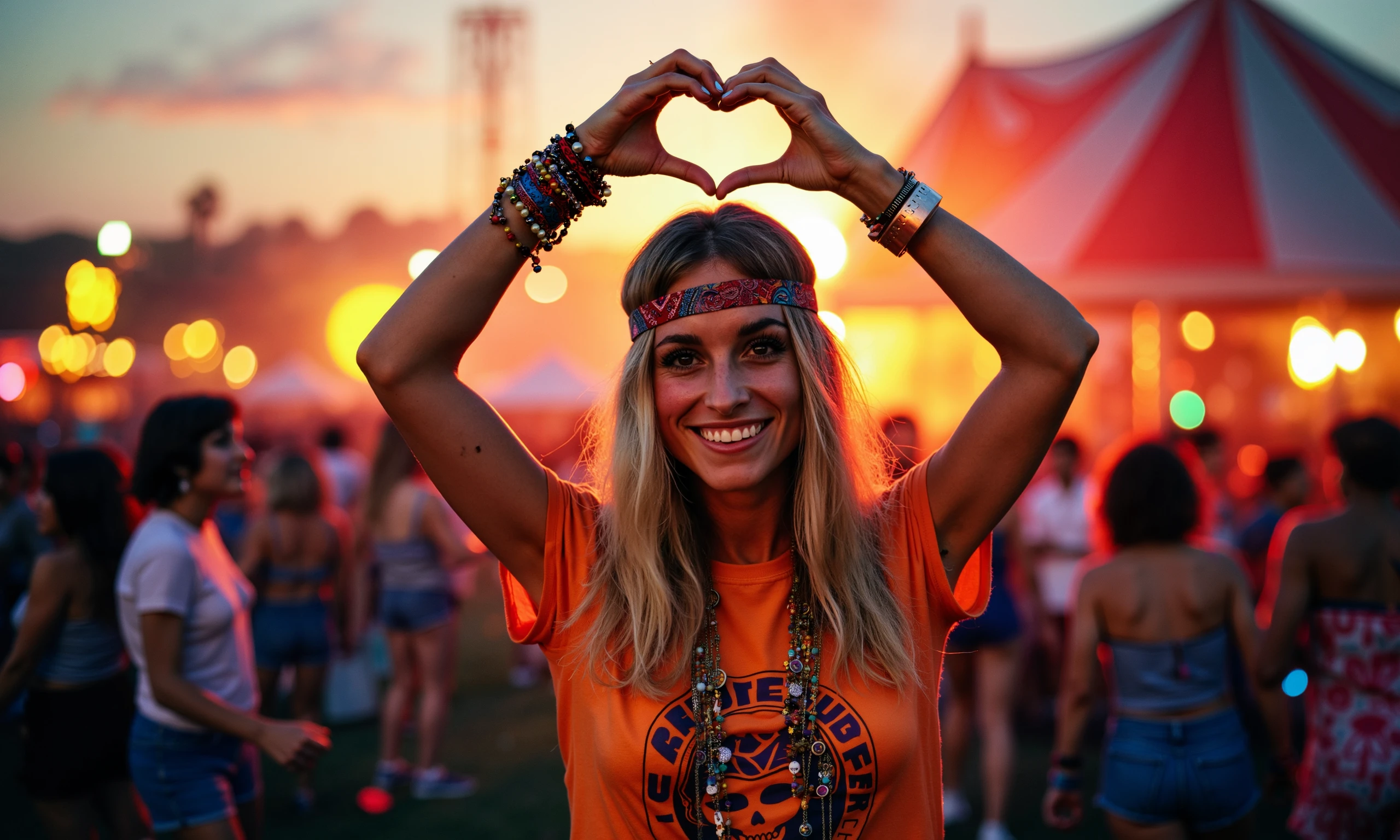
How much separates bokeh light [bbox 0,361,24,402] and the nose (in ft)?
128

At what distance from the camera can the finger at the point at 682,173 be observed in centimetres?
202

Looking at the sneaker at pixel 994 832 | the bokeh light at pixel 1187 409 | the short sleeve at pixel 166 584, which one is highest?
the bokeh light at pixel 1187 409

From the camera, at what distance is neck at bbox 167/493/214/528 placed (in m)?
3.96

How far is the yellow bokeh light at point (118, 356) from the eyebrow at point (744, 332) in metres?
42.6

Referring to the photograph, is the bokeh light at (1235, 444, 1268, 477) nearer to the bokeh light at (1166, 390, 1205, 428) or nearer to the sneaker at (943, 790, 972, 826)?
the bokeh light at (1166, 390, 1205, 428)

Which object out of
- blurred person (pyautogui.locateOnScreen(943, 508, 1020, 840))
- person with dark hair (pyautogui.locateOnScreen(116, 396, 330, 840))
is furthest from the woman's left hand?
blurred person (pyautogui.locateOnScreen(943, 508, 1020, 840))

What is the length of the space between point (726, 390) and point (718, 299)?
0.62ft

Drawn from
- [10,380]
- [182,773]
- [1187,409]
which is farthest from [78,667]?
[10,380]

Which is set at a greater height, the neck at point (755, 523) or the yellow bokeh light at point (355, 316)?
the yellow bokeh light at point (355, 316)

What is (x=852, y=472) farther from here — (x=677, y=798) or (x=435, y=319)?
(x=435, y=319)

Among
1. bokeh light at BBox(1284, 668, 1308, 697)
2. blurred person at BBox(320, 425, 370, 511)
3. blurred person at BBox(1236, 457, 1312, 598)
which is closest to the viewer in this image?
bokeh light at BBox(1284, 668, 1308, 697)

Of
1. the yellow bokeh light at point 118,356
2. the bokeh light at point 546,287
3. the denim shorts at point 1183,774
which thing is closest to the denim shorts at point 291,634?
the denim shorts at point 1183,774

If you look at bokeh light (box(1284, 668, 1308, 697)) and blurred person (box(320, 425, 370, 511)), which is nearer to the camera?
bokeh light (box(1284, 668, 1308, 697))

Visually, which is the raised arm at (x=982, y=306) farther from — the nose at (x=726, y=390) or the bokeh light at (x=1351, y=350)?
the bokeh light at (x=1351, y=350)
